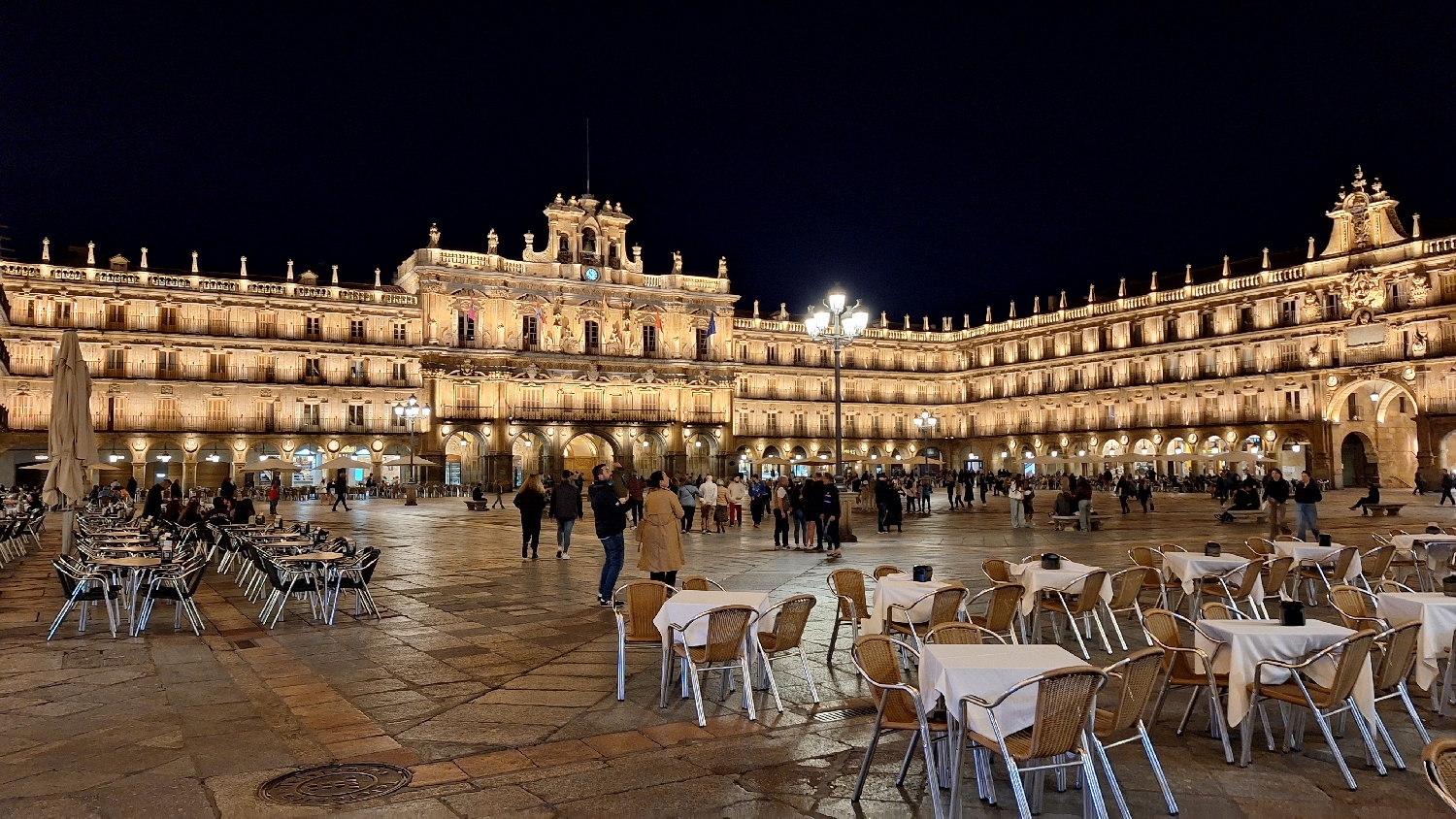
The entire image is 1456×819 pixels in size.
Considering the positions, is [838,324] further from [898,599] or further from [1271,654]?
[1271,654]

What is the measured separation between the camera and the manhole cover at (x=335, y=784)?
15.9ft

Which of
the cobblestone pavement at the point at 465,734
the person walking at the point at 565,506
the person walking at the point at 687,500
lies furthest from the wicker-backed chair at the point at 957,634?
the person walking at the point at 687,500

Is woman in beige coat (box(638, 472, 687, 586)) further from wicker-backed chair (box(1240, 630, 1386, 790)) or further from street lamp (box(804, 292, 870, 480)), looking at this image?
street lamp (box(804, 292, 870, 480))

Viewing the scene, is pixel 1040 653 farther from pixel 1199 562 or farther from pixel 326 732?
pixel 1199 562

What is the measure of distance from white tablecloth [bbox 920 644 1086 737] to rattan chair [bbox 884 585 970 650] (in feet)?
5.28

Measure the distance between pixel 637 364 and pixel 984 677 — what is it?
48.6m

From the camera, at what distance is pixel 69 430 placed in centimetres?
1302

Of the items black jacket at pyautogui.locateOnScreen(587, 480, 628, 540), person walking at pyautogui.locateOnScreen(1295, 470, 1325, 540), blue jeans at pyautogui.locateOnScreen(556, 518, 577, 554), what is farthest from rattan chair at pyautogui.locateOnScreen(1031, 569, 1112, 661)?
blue jeans at pyautogui.locateOnScreen(556, 518, 577, 554)

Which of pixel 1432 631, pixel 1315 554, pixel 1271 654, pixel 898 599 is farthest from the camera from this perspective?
pixel 1315 554

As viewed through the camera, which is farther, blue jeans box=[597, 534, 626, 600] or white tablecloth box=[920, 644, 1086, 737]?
blue jeans box=[597, 534, 626, 600]

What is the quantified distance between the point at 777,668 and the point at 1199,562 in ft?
14.0

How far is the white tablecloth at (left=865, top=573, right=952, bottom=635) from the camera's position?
7.25 meters

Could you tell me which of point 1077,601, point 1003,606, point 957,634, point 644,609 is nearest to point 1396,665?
point 1003,606

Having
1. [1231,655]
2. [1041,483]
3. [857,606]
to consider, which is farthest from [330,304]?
[1231,655]
